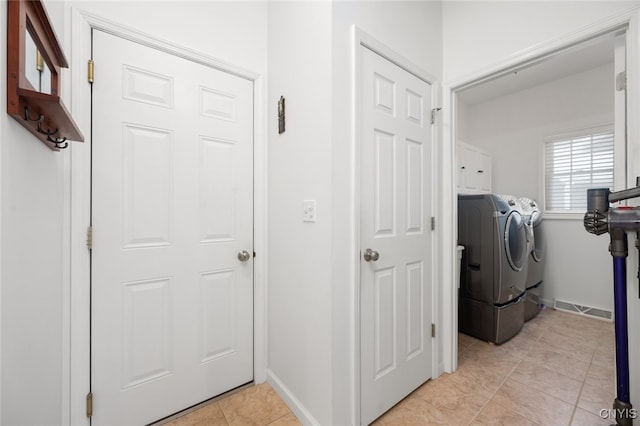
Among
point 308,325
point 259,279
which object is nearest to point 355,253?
point 308,325

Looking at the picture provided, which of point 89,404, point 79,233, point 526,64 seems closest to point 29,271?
point 79,233

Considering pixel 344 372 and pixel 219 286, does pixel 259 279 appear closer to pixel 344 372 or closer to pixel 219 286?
pixel 219 286

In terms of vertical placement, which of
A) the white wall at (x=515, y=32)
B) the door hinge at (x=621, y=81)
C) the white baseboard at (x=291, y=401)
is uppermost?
the white wall at (x=515, y=32)

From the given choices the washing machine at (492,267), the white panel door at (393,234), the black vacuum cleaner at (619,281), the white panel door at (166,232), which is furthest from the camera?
the washing machine at (492,267)

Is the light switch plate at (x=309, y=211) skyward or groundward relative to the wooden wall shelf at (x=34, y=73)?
groundward

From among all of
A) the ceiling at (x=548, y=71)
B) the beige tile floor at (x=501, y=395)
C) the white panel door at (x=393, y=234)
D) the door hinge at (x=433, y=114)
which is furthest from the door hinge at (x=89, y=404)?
the ceiling at (x=548, y=71)

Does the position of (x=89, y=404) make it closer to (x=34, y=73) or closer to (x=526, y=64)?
(x=34, y=73)

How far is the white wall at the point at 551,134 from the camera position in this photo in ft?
9.70

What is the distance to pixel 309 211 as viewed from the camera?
1383 mm

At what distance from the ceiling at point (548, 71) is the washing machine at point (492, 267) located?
3.79ft

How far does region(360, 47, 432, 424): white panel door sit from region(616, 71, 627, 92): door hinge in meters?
0.86

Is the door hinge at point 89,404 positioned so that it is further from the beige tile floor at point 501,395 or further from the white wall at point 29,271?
the beige tile floor at point 501,395

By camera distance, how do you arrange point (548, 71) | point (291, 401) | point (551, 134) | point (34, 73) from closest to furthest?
point (34, 73)
point (291, 401)
point (548, 71)
point (551, 134)

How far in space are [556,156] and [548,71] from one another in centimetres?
102
